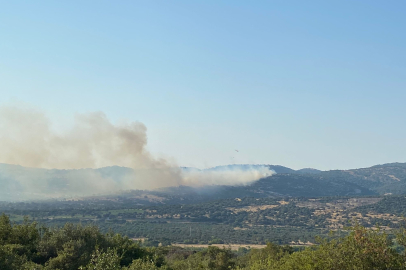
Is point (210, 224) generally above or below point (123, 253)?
below

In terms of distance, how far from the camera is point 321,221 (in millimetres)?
181250

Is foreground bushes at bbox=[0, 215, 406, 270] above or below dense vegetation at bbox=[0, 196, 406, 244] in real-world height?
above

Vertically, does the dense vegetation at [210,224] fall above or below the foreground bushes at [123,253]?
below

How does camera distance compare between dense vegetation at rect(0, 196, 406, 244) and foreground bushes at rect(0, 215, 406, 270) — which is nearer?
foreground bushes at rect(0, 215, 406, 270)

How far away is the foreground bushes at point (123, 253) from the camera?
24.6 metres

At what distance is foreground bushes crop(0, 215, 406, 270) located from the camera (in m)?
24.6

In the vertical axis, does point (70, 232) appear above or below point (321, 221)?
above

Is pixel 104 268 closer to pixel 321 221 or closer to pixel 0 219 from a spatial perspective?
pixel 0 219

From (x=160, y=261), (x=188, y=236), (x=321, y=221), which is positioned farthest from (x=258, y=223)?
(x=160, y=261)

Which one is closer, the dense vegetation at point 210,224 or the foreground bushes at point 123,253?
the foreground bushes at point 123,253

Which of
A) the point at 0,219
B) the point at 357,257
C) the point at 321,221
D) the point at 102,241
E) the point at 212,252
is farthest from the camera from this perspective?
the point at 321,221

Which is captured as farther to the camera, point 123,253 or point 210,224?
point 210,224

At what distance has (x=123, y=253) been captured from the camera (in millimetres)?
41406

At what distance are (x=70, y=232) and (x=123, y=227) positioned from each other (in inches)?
4296
